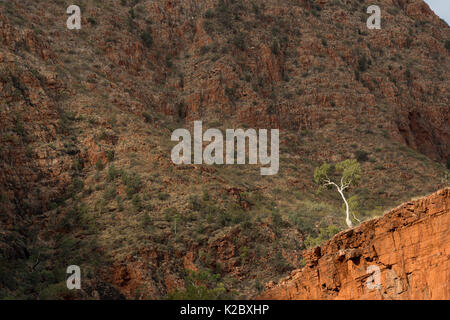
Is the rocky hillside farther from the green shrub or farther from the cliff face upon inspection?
the cliff face

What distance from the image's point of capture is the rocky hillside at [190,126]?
39938 mm

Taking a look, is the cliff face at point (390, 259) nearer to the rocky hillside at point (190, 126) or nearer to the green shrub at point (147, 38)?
the rocky hillside at point (190, 126)

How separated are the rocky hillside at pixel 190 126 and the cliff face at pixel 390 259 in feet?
47.6

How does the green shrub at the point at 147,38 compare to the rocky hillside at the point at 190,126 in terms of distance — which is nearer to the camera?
the rocky hillside at the point at 190,126

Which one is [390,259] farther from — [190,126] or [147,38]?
[147,38]

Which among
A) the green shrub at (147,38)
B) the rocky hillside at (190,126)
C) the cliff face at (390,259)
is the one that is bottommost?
the cliff face at (390,259)

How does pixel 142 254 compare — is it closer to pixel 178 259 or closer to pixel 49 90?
pixel 178 259

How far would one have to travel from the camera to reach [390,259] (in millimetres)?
18062

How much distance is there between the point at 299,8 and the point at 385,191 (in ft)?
87.3

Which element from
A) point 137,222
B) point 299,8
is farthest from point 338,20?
point 137,222

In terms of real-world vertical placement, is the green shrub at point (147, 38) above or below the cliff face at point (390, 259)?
above

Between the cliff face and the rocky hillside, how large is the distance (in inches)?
571

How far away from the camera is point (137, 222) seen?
137 feet

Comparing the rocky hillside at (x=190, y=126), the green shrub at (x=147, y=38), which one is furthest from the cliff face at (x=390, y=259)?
the green shrub at (x=147, y=38)
